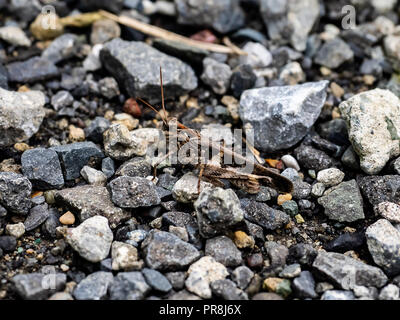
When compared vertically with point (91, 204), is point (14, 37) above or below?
above

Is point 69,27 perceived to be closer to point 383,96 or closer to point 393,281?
point 383,96

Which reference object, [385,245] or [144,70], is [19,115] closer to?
[144,70]

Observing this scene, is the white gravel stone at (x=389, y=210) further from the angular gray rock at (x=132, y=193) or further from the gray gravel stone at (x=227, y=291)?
the angular gray rock at (x=132, y=193)

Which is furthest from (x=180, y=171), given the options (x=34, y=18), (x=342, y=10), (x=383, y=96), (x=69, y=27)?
(x=342, y=10)

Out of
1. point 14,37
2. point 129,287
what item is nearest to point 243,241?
point 129,287

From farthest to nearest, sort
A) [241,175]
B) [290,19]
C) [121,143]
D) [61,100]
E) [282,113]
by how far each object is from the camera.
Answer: [290,19]
[61,100]
[282,113]
[121,143]
[241,175]

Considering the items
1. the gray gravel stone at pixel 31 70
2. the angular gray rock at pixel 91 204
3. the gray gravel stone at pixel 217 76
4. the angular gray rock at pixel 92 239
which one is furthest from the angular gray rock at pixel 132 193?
the gray gravel stone at pixel 31 70
